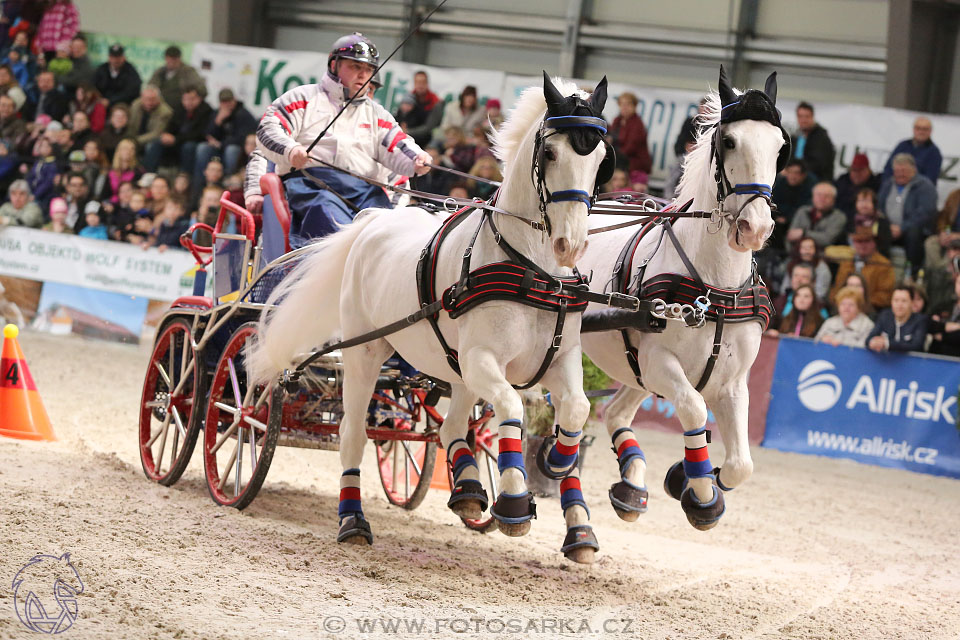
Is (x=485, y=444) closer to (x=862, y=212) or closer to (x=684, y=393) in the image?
(x=684, y=393)

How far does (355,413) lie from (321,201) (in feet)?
3.89

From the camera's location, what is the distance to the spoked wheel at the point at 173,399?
595 cm

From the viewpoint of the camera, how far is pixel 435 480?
7.46 m

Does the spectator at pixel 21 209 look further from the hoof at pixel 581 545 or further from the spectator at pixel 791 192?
the hoof at pixel 581 545

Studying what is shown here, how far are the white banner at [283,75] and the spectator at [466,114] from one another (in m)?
0.12

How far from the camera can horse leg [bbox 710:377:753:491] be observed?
15.0ft

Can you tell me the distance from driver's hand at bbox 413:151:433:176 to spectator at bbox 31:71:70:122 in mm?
9777

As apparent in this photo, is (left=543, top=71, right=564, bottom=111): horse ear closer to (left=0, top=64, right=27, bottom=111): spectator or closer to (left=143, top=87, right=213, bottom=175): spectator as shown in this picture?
(left=143, top=87, right=213, bottom=175): spectator

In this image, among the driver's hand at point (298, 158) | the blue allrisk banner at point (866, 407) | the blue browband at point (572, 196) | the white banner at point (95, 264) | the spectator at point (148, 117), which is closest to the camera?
the blue browband at point (572, 196)

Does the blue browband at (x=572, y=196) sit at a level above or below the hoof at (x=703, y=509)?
above

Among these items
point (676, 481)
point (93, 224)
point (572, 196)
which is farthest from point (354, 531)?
point (93, 224)

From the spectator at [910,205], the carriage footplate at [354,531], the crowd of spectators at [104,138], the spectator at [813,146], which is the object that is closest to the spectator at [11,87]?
the crowd of spectators at [104,138]

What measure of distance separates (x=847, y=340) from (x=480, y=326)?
6023mm

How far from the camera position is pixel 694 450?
4.53m
